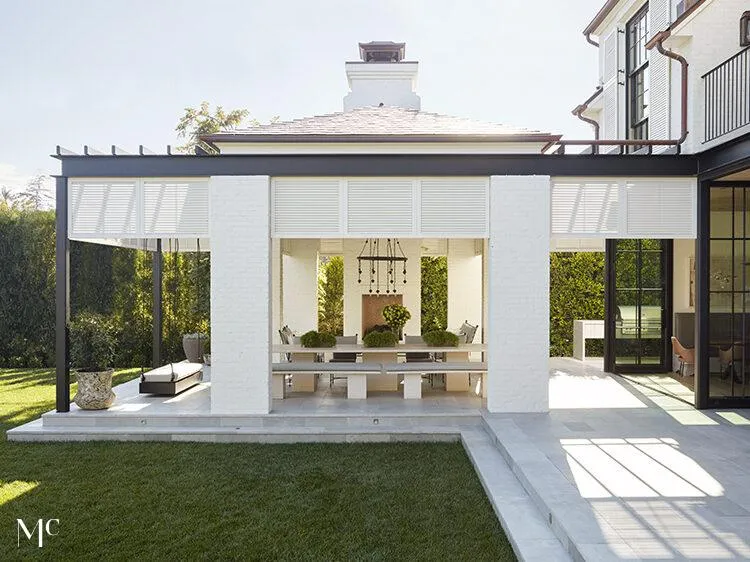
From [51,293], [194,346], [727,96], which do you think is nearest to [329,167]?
[727,96]

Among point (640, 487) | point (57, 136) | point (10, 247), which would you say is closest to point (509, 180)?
point (640, 487)

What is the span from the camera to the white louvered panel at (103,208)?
8.49 metres

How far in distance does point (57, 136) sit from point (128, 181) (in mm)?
25876

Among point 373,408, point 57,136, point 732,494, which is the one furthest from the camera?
point 57,136

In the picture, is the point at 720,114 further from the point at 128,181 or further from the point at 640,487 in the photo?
the point at 128,181

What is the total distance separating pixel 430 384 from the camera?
10.6 meters

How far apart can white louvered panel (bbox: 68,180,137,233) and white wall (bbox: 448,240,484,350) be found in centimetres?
749

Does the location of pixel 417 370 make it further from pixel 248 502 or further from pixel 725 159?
pixel 725 159

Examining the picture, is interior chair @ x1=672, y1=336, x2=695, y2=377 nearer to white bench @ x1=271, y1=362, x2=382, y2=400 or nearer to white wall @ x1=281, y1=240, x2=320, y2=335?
white bench @ x1=271, y1=362, x2=382, y2=400

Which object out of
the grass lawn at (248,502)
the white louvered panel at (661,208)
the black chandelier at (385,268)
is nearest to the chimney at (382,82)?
the black chandelier at (385,268)

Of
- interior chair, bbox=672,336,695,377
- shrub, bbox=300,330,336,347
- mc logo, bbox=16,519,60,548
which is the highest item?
shrub, bbox=300,330,336,347

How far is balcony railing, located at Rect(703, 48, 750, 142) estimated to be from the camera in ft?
25.1

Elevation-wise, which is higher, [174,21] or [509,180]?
[174,21]

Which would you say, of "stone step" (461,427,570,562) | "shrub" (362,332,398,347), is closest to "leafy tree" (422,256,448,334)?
"shrub" (362,332,398,347)
